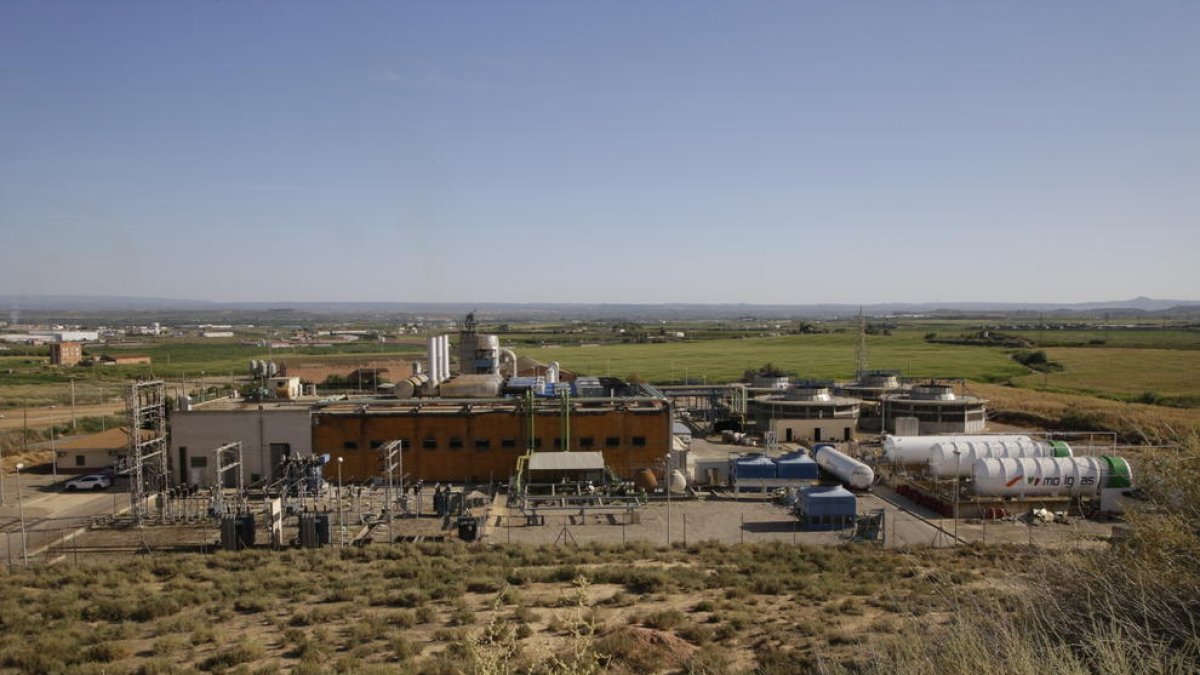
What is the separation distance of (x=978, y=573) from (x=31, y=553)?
79.0 feet

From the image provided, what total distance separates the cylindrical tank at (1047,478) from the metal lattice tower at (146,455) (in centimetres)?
2649

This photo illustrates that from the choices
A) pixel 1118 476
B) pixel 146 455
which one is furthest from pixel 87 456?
pixel 1118 476

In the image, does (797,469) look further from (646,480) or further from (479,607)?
(479,607)

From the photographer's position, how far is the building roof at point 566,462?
93.1ft

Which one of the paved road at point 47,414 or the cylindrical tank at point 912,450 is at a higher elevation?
the cylindrical tank at point 912,450

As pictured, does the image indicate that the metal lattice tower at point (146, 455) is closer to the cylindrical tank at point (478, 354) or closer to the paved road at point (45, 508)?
the paved road at point (45, 508)

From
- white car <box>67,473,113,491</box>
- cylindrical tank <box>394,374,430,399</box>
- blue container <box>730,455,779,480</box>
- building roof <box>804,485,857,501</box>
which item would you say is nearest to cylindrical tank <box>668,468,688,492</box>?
blue container <box>730,455,779,480</box>

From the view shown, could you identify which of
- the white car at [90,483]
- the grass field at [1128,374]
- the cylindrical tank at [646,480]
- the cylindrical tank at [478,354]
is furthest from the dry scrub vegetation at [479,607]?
the grass field at [1128,374]

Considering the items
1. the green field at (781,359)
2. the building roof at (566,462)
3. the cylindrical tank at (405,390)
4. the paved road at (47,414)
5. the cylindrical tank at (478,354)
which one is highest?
the cylindrical tank at (478,354)

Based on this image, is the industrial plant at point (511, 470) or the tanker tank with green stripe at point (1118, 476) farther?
the tanker tank with green stripe at point (1118, 476)

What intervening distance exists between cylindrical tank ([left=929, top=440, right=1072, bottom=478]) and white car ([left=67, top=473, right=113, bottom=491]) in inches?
1242

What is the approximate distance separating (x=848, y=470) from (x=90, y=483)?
28626mm

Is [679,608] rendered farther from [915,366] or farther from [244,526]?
[915,366]

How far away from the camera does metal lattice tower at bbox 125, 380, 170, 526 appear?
25.2 meters
